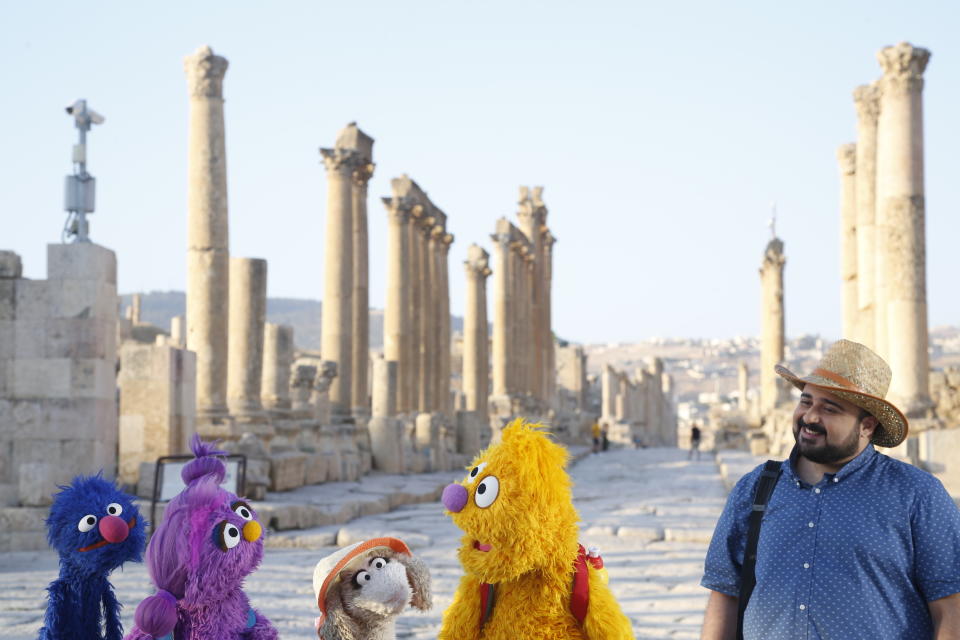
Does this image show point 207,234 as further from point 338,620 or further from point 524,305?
point 524,305

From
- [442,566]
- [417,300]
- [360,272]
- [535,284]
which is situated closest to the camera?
[442,566]

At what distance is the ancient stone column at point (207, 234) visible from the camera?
17625 mm

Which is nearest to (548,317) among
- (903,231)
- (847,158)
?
(847,158)

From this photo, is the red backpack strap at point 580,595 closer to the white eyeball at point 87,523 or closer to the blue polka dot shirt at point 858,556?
the blue polka dot shirt at point 858,556

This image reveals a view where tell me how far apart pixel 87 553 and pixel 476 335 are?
31730 millimetres

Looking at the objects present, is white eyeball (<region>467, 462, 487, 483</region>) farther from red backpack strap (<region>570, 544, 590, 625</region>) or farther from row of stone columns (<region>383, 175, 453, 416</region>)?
row of stone columns (<region>383, 175, 453, 416</region>)

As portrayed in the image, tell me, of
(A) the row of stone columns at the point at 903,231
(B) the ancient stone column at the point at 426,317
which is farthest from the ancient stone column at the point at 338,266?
(A) the row of stone columns at the point at 903,231

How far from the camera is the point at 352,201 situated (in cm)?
2558

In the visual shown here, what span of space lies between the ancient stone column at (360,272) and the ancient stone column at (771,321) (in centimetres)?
1720

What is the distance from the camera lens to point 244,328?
772 inches

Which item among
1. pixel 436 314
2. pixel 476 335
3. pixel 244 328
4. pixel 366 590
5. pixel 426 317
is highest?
pixel 436 314

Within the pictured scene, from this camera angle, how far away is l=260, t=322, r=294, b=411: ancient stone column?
22438 mm

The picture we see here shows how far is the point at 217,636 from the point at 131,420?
10.2 metres

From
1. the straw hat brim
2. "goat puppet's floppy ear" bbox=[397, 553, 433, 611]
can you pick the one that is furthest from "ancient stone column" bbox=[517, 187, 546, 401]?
the straw hat brim
